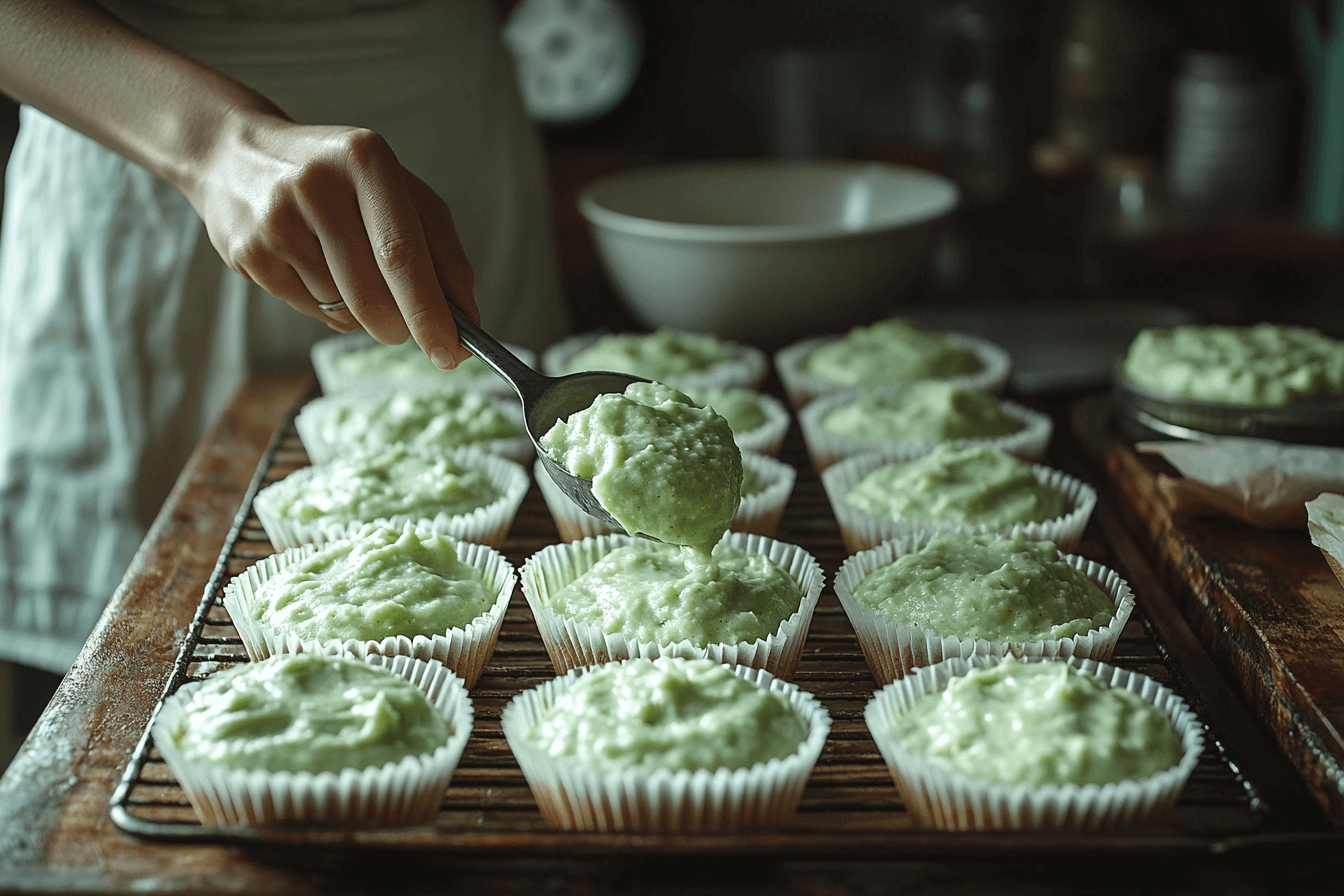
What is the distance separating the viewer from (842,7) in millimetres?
5617

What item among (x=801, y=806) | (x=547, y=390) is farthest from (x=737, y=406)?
(x=801, y=806)

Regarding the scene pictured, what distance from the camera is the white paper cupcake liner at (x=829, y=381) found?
338 centimetres

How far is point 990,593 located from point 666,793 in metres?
0.79

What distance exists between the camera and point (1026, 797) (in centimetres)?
159

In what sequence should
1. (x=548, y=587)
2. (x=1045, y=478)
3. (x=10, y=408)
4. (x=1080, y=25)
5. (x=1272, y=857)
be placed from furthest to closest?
(x=1080, y=25) → (x=10, y=408) → (x=1045, y=478) → (x=548, y=587) → (x=1272, y=857)

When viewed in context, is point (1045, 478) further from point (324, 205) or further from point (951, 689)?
point (324, 205)

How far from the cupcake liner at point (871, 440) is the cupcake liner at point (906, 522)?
76 millimetres

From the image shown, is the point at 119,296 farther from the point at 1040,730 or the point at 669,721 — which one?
the point at 1040,730

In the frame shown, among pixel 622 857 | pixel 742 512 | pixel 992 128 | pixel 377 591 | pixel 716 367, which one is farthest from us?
pixel 992 128

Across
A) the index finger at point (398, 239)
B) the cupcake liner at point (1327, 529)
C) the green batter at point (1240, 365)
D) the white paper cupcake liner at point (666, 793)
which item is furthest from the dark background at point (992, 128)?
the white paper cupcake liner at point (666, 793)

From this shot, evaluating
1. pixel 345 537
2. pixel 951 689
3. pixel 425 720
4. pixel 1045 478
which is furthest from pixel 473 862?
pixel 1045 478

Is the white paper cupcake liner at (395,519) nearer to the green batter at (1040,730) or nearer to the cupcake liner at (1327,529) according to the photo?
the green batter at (1040,730)

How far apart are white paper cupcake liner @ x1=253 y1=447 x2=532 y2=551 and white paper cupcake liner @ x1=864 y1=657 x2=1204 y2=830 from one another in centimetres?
107

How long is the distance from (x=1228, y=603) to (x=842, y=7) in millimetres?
4236
